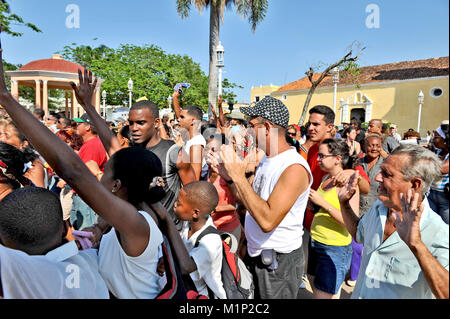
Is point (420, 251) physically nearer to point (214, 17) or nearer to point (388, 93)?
point (214, 17)

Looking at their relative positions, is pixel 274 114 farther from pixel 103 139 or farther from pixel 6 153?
pixel 6 153

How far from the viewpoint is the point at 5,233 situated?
117 cm

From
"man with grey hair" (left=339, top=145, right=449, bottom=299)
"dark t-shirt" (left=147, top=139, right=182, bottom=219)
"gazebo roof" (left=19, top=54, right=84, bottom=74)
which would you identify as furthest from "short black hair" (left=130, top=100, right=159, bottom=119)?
"gazebo roof" (left=19, top=54, right=84, bottom=74)

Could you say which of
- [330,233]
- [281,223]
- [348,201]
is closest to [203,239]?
[281,223]

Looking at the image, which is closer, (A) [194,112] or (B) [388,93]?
(A) [194,112]

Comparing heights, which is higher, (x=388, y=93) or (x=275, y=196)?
(x=388, y=93)

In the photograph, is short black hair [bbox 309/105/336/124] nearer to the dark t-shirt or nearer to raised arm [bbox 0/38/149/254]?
the dark t-shirt

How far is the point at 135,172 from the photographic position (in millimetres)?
1414

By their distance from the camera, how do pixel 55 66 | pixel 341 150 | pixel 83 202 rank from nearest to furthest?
pixel 341 150 < pixel 83 202 < pixel 55 66

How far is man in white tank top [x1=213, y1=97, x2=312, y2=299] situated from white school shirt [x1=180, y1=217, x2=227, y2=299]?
0.23 metres

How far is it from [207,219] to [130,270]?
979mm

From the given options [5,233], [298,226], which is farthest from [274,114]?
[5,233]

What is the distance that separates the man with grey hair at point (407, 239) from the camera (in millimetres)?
1086

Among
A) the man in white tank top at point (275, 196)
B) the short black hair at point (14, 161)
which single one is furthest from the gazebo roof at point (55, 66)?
the man in white tank top at point (275, 196)
